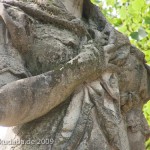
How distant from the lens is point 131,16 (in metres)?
8.03

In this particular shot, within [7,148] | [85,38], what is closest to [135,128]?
[85,38]

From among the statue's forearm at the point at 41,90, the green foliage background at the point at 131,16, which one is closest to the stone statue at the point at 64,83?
the statue's forearm at the point at 41,90

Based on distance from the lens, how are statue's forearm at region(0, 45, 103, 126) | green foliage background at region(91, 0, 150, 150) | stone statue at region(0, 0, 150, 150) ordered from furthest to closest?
green foliage background at region(91, 0, 150, 150) → stone statue at region(0, 0, 150, 150) → statue's forearm at region(0, 45, 103, 126)

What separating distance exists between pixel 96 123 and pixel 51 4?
0.89 m

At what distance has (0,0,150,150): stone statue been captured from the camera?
271 centimetres

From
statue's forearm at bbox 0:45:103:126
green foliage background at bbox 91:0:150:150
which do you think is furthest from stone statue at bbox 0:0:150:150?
green foliage background at bbox 91:0:150:150

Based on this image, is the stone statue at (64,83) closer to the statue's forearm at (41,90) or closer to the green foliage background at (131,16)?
the statue's forearm at (41,90)

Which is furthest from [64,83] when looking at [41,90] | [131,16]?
[131,16]

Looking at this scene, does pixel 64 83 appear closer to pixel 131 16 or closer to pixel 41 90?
pixel 41 90

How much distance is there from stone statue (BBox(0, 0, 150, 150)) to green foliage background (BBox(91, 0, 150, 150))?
3.83m

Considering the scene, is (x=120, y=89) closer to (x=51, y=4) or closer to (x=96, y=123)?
(x=96, y=123)

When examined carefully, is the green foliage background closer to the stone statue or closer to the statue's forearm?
the stone statue

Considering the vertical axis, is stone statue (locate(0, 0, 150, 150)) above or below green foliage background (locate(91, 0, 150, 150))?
above

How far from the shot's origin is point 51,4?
127 inches
